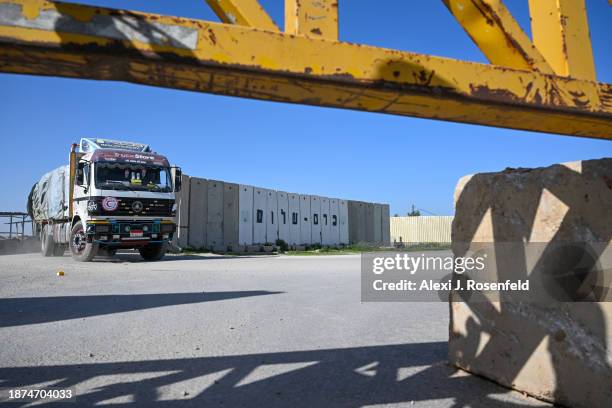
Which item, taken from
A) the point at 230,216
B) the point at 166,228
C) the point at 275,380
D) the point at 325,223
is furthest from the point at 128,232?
the point at 325,223

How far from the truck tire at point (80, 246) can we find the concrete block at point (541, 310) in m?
10.6

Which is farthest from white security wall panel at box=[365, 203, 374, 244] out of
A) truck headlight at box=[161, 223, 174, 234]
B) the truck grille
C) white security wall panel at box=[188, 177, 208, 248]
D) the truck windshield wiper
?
the truck windshield wiper

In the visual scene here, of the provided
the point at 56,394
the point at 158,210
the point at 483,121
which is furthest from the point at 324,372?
the point at 158,210

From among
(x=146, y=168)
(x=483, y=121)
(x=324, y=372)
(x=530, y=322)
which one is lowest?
(x=324, y=372)

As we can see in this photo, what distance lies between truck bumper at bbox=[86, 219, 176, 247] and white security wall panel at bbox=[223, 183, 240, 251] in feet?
25.9

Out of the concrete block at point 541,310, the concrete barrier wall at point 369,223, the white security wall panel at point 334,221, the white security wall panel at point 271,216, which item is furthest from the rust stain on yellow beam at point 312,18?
the concrete barrier wall at point 369,223

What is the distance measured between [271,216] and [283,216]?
912 mm

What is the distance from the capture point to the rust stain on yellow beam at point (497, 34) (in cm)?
173

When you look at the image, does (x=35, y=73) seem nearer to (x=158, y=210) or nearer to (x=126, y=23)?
(x=126, y=23)

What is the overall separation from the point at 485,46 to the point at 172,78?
1.21m

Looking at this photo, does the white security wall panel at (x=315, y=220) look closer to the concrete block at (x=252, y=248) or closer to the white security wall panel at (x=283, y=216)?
the white security wall panel at (x=283, y=216)

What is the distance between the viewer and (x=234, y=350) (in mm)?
3256

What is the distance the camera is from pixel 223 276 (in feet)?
27.4

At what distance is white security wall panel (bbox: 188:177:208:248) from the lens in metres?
18.2
